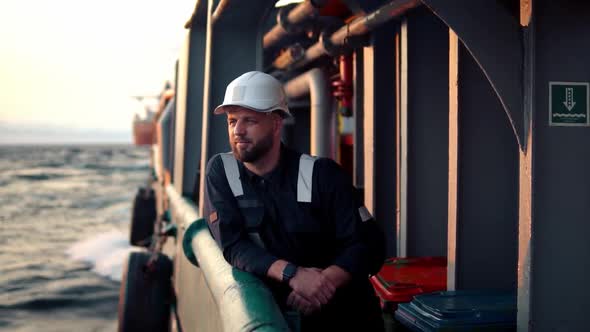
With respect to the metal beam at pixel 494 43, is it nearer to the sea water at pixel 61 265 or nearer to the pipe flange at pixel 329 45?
the pipe flange at pixel 329 45

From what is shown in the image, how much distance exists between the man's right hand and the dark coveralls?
10 cm

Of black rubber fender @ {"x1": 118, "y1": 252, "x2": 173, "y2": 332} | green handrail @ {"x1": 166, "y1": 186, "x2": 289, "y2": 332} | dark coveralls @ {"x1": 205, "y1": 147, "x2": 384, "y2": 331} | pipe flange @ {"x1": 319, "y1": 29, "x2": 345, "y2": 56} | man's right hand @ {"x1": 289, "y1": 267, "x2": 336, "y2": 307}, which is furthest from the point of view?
pipe flange @ {"x1": 319, "y1": 29, "x2": 345, "y2": 56}

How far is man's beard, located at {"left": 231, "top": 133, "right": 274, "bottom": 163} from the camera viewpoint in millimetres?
2846

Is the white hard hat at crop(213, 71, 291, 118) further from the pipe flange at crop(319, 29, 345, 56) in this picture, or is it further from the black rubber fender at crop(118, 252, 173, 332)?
the black rubber fender at crop(118, 252, 173, 332)

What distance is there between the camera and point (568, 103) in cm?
238

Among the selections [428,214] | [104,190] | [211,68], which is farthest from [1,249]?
[104,190]

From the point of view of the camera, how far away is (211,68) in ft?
16.2

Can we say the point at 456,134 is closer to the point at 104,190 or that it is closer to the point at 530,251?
the point at 530,251

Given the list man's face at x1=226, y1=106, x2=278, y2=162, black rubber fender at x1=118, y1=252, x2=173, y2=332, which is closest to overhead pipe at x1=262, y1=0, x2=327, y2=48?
black rubber fender at x1=118, y1=252, x2=173, y2=332

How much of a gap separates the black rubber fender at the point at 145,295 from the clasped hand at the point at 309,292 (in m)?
3.42

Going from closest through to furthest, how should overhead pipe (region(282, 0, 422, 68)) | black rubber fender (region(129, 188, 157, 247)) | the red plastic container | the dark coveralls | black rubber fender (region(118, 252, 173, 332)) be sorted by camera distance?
the dark coveralls → the red plastic container → overhead pipe (region(282, 0, 422, 68)) → black rubber fender (region(118, 252, 173, 332)) → black rubber fender (region(129, 188, 157, 247))

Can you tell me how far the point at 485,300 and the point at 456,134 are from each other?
94 cm

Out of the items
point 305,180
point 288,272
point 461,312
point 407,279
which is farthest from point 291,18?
point 288,272

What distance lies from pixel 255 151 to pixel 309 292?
708 millimetres
